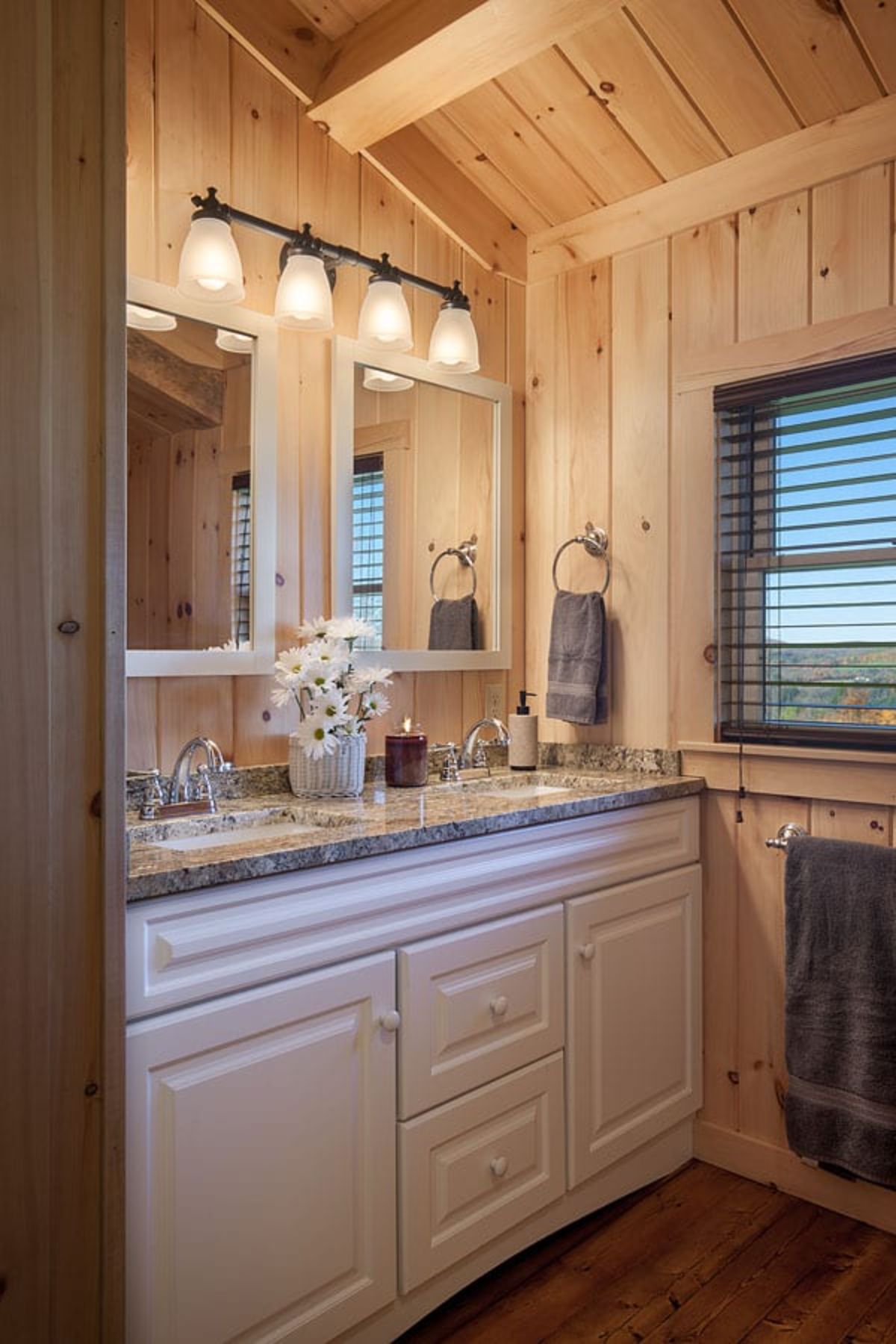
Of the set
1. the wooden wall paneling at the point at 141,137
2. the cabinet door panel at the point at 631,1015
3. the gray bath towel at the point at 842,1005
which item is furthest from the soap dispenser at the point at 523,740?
the wooden wall paneling at the point at 141,137

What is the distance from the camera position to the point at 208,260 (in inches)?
77.8

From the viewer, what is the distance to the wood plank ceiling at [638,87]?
6.59ft

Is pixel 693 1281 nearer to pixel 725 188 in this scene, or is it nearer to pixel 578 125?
pixel 725 188

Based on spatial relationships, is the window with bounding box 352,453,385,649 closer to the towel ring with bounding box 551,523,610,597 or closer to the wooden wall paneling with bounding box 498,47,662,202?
the towel ring with bounding box 551,523,610,597

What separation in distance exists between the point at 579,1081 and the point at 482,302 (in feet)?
6.39

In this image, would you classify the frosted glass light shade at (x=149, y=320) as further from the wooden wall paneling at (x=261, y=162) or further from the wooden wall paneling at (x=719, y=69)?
the wooden wall paneling at (x=719, y=69)

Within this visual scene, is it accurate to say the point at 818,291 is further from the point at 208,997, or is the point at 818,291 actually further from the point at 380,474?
the point at 208,997

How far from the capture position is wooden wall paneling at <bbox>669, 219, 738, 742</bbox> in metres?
2.41

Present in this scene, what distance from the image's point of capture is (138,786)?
1.93 m

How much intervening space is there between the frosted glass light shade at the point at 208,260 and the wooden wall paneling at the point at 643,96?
2.86ft

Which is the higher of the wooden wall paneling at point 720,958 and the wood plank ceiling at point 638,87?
the wood plank ceiling at point 638,87

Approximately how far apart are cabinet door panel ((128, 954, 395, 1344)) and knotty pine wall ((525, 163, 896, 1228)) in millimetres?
1070

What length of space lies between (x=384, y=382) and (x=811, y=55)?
112 centimetres

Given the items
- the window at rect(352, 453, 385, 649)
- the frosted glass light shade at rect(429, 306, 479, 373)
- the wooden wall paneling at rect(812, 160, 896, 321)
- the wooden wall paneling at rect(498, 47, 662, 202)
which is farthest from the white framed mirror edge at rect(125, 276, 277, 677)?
the wooden wall paneling at rect(812, 160, 896, 321)
